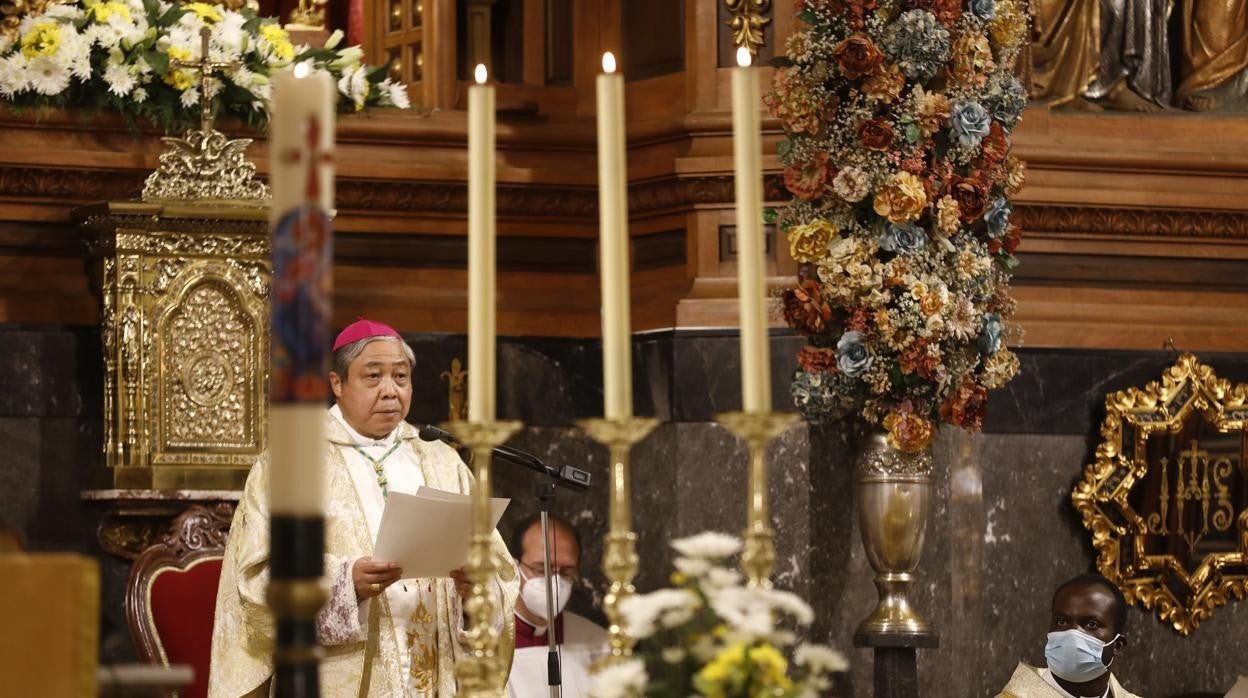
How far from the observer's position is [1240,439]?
8.14m

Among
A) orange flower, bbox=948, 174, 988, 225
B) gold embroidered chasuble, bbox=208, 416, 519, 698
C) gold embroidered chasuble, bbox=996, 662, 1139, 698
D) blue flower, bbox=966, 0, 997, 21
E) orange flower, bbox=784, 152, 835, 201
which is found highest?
blue flower, bbox=966, 0, 997, 21

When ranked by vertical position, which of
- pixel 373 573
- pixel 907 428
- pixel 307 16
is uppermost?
pixel 307 16

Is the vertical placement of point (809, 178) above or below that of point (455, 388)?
above

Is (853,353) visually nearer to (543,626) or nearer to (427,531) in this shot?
(543,626)

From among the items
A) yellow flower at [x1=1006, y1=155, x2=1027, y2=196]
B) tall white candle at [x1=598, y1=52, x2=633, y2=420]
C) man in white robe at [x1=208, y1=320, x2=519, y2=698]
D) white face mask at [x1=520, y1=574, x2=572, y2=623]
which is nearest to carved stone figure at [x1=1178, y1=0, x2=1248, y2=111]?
yellow flower at [x1=1006, y1=155, x2=1027, y2=196]

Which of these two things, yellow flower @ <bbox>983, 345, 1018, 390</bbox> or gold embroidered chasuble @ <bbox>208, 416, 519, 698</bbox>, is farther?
yellow flower @ <bbox>983, 345, 1018, 390</bbox>

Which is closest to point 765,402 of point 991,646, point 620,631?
point 620,631

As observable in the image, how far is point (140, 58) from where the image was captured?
7.15 m

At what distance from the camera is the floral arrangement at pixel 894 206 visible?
21.8 ft

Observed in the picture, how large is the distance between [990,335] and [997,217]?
0.37 metres

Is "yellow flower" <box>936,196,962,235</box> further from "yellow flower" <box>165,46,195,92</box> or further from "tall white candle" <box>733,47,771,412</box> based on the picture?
"tall white candle" <box>733,47,771,412</box>

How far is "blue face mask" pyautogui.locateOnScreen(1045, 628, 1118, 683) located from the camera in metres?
7.29

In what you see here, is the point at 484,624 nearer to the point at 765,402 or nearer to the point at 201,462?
the point at 765,402

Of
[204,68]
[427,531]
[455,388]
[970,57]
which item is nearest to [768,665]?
[427,531]
